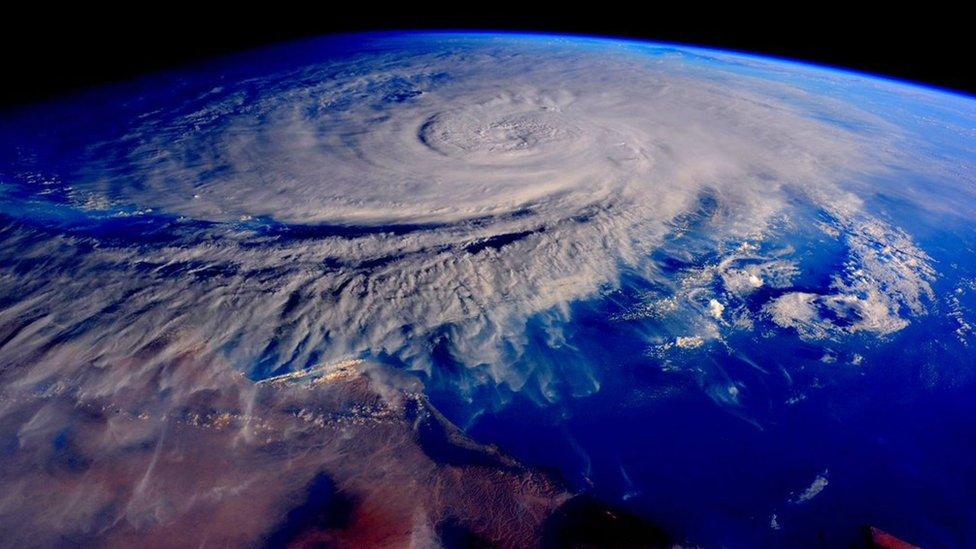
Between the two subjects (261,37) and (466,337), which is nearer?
(466,337)

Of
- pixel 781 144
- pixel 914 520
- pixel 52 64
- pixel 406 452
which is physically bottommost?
pixel 914 520

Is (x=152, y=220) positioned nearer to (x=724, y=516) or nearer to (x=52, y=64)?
(x=724, y=516)

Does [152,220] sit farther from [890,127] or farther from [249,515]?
[890,127]

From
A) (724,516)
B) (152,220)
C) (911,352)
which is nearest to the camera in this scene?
(724,516)

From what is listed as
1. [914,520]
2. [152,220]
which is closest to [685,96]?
[914,520]

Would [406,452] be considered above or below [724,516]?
above

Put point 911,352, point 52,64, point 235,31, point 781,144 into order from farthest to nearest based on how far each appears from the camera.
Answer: point 235,31 < point 52,64 < point 781,144 < point 911,352

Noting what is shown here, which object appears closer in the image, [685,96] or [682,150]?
[682,150]
